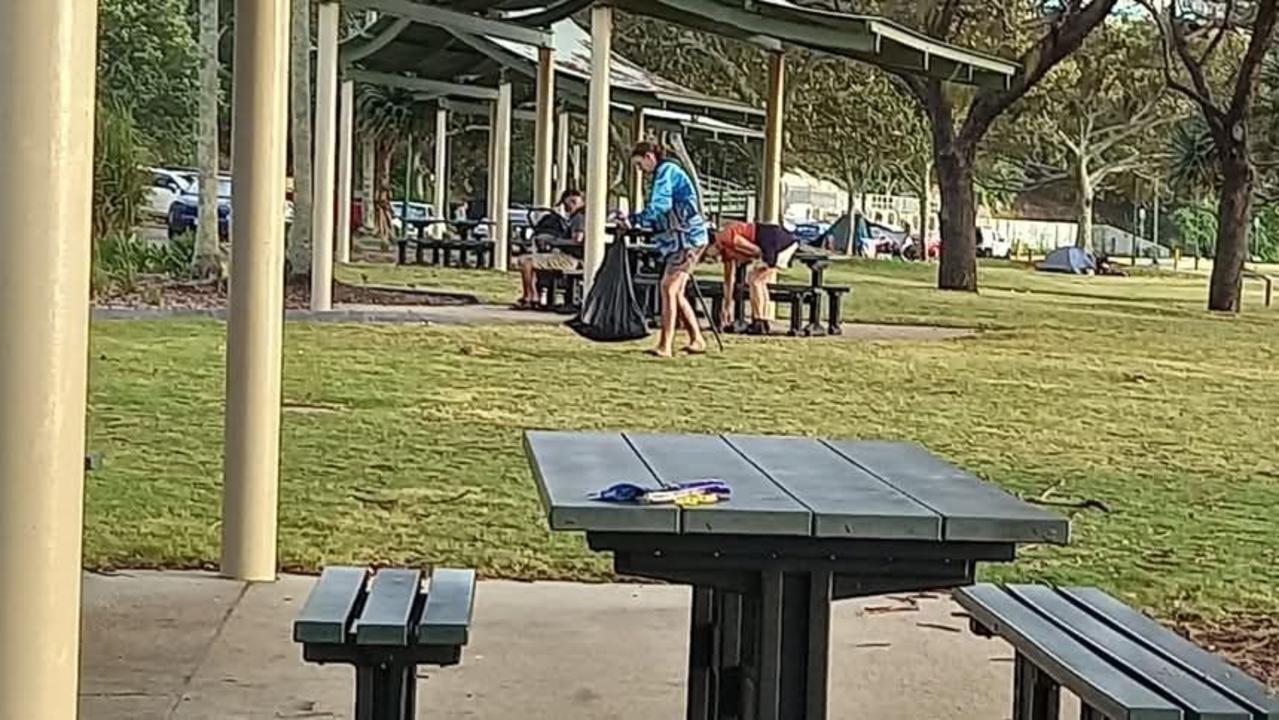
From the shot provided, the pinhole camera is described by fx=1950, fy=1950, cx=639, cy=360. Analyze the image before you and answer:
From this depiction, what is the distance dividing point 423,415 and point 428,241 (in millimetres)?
17039

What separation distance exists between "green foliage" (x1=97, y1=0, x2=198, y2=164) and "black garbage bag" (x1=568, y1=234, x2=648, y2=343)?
29.2 m

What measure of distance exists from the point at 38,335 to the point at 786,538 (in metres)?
1.29

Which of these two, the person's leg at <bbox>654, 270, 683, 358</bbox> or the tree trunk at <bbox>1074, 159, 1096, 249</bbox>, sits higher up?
the tree trunk at <bbox>1074, 159, 1096, 249</bbox>

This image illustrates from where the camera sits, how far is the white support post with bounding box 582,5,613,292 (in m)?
17.2

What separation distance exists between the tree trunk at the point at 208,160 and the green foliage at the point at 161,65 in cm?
2158

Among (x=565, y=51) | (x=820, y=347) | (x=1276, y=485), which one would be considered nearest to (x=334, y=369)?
(x=820, y=347)

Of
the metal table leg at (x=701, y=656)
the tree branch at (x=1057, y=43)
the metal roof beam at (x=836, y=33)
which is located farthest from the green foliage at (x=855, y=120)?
the metal table leg at (x=701, y=656)

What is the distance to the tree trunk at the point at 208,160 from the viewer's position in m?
20.9

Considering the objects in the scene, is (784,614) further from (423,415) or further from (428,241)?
(428,241)

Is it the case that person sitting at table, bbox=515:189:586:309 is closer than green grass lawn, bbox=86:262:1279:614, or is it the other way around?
green grass lawn, bbox=86:262:1279:614

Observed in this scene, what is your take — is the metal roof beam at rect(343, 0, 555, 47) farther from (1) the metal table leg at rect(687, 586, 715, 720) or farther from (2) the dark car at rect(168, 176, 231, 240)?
(1) the metal table leg at rect(687, 586, 715, 720)

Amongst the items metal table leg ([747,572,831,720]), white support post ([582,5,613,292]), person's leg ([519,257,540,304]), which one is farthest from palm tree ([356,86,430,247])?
metal table leg ([747,572,831,720])

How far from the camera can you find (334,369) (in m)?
12.9

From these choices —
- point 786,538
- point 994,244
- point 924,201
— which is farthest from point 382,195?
point 786,538
